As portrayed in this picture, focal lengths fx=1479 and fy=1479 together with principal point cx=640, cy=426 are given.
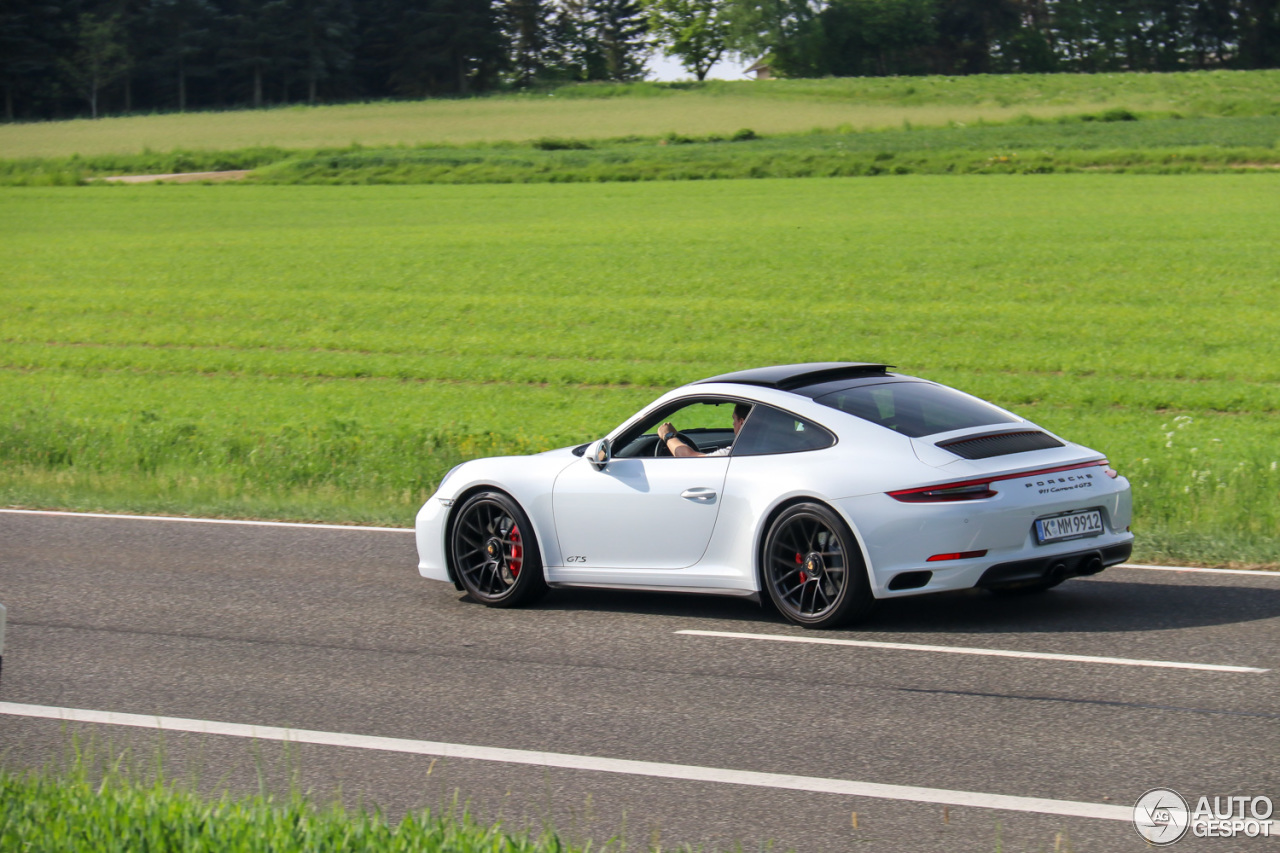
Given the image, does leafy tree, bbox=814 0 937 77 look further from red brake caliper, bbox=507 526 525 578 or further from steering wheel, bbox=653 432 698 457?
red brake caliper, bbox=507 526 525 578

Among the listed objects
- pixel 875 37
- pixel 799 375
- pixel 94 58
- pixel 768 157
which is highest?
pixel 875 37

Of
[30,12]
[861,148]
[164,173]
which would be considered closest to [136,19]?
[30,12]

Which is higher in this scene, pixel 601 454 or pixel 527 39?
pixel 527 39

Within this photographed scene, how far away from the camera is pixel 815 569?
779 centimetres

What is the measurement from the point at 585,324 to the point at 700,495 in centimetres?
2009

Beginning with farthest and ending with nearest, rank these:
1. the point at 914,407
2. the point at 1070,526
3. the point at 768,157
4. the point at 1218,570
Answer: the point at 768,157 < the point at 1218,570 < the point at 914,407 < the point at 1070,526

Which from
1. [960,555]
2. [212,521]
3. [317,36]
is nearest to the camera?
[960,555]

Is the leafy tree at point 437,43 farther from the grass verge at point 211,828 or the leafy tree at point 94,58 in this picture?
the grass verge at point 211,828

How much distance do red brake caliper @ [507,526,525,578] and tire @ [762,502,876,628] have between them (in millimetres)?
1761

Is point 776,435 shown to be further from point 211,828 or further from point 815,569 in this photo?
point 211,828

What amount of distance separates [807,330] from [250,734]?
2086cm

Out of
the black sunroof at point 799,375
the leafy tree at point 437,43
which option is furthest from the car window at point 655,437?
the leafy tree at point 437,43

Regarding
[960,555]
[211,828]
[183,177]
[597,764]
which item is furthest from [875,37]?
[211,828]

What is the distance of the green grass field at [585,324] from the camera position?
1584 centimetres
